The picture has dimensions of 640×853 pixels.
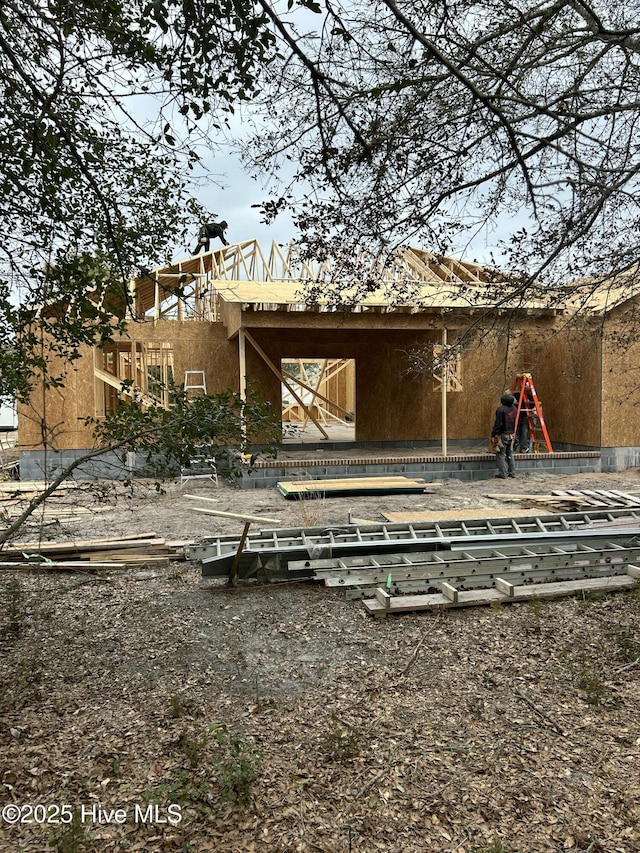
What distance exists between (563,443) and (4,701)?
44.9 ft

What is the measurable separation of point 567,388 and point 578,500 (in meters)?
6.15

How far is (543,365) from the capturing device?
1522 cm

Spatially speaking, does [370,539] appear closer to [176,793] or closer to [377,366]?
[176,793]

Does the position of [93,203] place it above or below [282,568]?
above

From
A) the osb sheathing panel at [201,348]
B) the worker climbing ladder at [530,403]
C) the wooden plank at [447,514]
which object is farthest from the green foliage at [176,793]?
the worker climbing ladder at [530,403]

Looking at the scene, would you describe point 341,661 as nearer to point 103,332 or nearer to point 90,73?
point 103,332

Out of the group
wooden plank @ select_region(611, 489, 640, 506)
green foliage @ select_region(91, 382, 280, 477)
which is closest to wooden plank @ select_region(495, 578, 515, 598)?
green foliage @ select_region(91, 382, 280, 477)

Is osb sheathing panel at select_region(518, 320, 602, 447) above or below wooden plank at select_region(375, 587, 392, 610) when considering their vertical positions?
above

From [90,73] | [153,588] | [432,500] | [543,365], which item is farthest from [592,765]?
[543,365]

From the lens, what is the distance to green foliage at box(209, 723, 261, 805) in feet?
8.77

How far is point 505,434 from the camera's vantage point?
38.0 feet

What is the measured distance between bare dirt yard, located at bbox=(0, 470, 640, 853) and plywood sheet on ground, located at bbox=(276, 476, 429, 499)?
463cm

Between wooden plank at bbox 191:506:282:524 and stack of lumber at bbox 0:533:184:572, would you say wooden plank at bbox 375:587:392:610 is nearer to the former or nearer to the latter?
stack of lumber at bbox 0:533:184:572

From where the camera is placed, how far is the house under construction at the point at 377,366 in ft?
38.2
